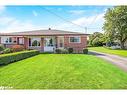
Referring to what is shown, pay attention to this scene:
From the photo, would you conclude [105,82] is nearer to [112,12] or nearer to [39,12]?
[39,12]

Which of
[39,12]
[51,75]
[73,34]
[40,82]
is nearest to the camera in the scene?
[40,82]

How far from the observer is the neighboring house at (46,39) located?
3222 cm

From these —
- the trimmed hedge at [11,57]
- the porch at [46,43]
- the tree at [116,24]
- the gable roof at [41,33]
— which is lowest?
the trimmed hedge at [11,57]

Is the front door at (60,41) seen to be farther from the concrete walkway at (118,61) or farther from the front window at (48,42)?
the concrete walkway at (118,61)

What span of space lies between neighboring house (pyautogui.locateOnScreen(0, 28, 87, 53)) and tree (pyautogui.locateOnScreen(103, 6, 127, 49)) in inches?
666

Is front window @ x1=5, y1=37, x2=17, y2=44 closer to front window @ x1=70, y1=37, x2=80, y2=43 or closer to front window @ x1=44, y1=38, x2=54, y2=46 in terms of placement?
front window @ x1=44, y1=38, x2=54, y2=46

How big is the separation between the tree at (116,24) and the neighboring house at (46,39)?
666 inches

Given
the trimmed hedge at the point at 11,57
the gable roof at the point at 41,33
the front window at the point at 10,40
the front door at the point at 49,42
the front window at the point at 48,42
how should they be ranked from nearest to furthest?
1. the trimmed hedge at the point at 11,57
2. the gable roof at the point at 41,33
3. the front window at the point at 10,40
4. the front door at the point at 49,42
5. the front window at the point at 48,42

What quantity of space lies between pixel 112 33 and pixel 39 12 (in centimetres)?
3353

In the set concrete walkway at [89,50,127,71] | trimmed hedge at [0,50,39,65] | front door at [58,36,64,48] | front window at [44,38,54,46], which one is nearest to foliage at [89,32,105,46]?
front door at [58,36,64,48]

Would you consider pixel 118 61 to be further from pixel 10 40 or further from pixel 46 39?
pixel 10 40

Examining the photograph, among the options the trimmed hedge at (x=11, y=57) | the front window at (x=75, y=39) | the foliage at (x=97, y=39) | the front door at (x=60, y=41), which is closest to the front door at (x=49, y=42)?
the front door at (x=60, y=41)
